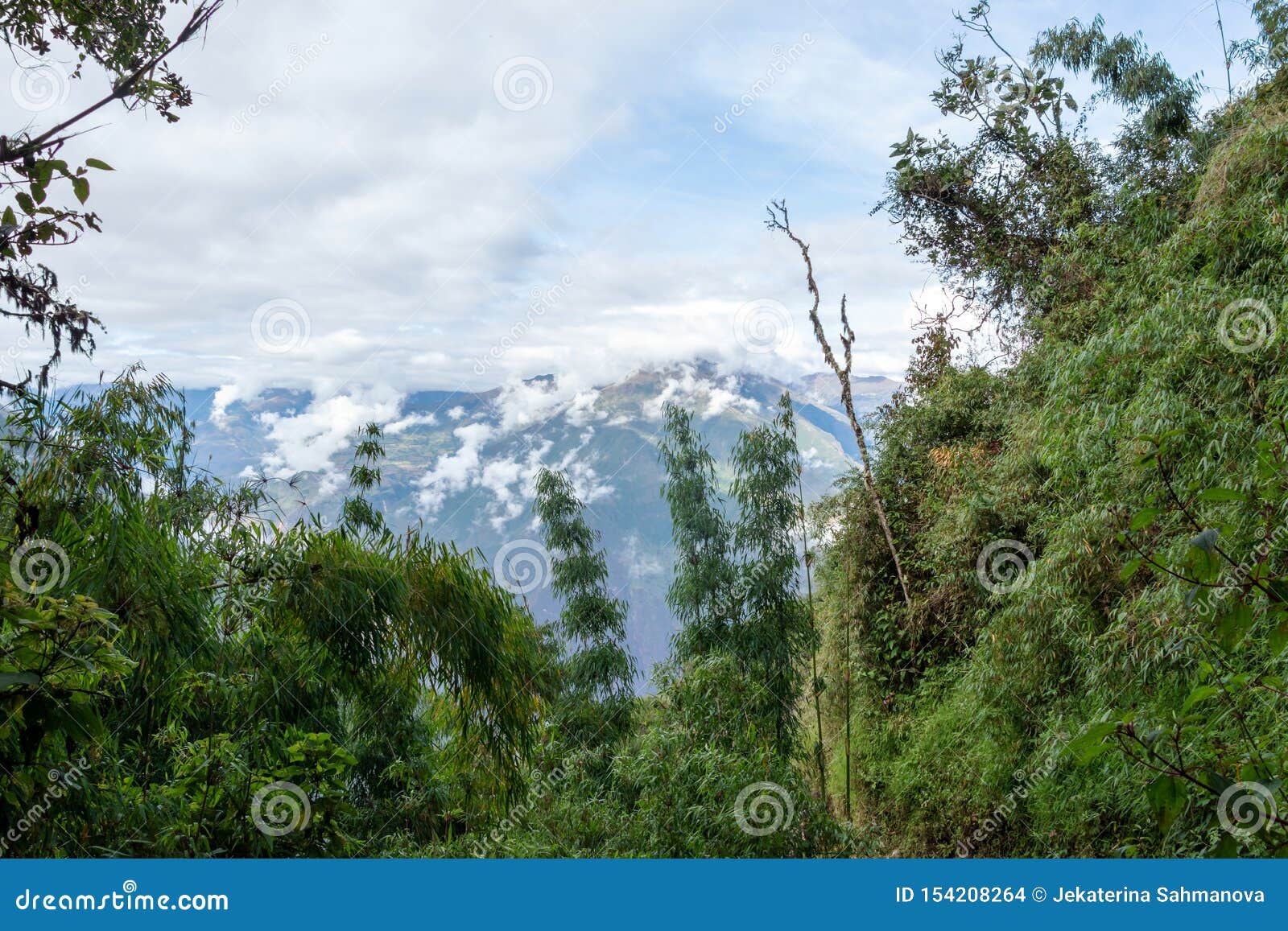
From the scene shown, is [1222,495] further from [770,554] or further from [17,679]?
[770,554]

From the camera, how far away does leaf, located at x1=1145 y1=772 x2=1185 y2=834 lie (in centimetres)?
89

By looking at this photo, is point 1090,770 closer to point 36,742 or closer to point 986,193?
point 36,742

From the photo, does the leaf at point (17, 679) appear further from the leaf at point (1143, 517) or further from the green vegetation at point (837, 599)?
the leaf at point (1143, 517)

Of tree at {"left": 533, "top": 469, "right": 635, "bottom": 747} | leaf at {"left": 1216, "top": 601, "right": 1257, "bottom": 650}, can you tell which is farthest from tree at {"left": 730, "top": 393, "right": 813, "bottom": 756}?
leaf at {"left": 1216, "top": 601, "right": 1257, "bottom": 650}

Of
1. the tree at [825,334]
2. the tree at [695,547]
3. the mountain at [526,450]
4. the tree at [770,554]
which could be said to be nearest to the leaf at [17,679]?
the tree at [695,547]

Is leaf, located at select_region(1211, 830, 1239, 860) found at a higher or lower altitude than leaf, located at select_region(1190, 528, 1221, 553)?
lower

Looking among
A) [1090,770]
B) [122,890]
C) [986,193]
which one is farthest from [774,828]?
[986,193]

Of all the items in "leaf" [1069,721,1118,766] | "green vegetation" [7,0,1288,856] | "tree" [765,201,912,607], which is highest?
"tree" [765,201,912,607]

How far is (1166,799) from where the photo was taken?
0.89 m

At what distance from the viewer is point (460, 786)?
4.38m

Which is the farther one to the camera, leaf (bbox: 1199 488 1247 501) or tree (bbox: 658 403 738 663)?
tree (bbox: 658 403 738 663)

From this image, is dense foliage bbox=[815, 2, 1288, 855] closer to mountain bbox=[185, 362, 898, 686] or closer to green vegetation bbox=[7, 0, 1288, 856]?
green vegetation bbox=[7, 0, 1288, 856]

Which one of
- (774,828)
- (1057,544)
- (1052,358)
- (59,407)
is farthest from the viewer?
(1052,358)

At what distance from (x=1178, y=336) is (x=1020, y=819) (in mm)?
2767
